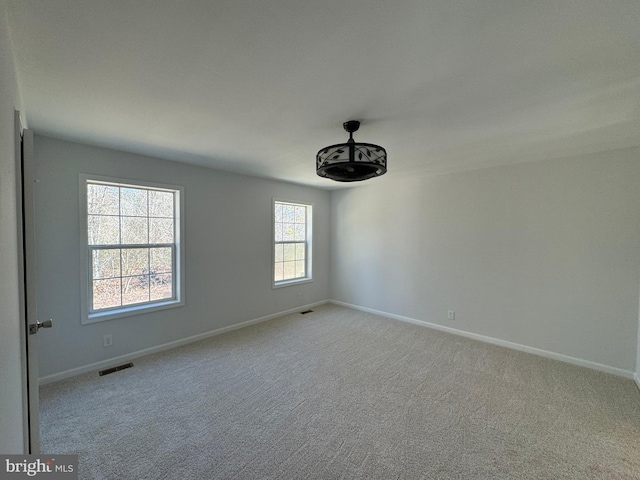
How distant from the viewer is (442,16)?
111cm

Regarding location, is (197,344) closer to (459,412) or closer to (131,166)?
(131,166)

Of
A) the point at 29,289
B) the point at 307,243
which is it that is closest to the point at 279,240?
the point at 307,243

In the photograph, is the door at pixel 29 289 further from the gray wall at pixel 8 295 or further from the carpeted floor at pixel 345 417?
→ the carpeted floor at pixel 345 417

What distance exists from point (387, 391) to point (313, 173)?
2.89 metres

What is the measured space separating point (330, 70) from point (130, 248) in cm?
292

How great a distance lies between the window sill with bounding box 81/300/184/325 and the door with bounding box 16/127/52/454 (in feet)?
5.13

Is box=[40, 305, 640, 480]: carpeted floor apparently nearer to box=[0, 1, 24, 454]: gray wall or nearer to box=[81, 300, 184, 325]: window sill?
box=[81, 300, 184, 325]: window sill

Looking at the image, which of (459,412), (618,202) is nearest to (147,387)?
(459,412)

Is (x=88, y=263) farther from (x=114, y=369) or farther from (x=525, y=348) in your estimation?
(x=525, y=348)

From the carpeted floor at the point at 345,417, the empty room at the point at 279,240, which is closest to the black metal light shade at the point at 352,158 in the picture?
the empty room at the point at 279,240

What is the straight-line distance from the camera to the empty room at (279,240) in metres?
1.22

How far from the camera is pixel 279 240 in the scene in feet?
15.5

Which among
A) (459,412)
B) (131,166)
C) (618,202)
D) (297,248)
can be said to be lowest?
(459,412)

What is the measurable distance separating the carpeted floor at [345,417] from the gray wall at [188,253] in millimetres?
365
